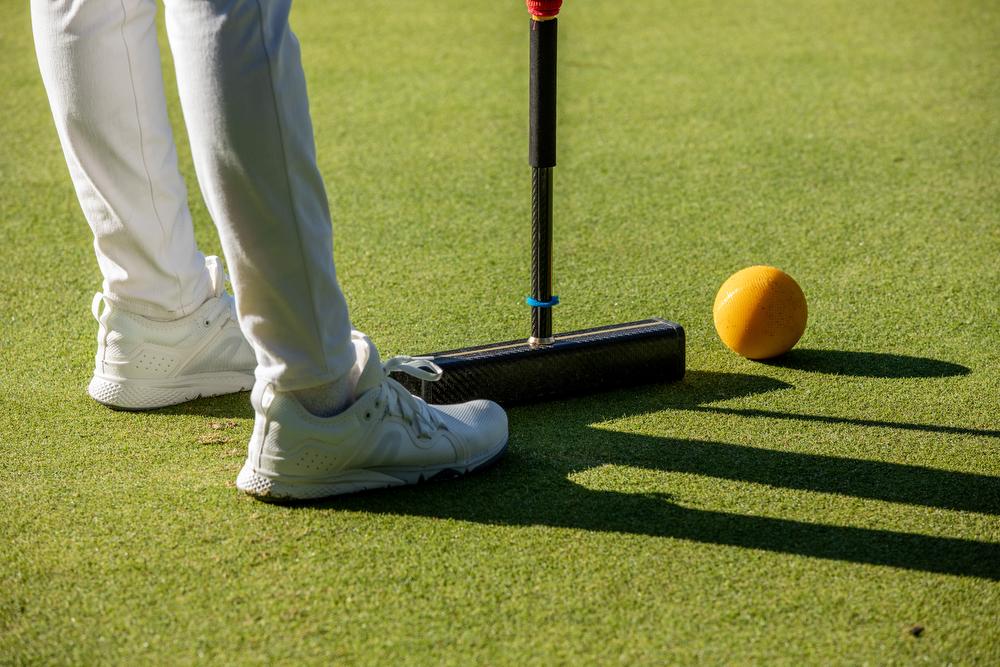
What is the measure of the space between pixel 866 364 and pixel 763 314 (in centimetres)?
25

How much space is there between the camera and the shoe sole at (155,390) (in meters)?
2.25

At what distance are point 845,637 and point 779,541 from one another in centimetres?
24

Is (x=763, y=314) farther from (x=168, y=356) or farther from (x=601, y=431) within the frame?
(x=168, y=356)

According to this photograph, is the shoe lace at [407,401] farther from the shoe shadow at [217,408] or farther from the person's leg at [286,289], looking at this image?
the shoe shadow at [217,408]

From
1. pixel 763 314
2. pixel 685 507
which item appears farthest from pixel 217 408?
pixel 763 314

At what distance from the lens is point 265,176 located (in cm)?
167

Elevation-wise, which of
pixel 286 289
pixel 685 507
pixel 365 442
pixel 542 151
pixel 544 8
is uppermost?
pixel 544 8

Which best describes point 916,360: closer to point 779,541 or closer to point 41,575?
point 779,541

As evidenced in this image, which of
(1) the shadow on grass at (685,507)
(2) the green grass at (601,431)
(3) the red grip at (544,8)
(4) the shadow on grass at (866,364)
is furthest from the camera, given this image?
(4) the shadow on grass at (866,364)

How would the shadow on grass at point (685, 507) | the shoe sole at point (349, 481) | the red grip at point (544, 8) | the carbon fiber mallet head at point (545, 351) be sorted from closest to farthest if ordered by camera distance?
the shadow on grass at point (685, 507)
the shoe sole at point (349, 481)
the red grip at point (544, 8)
the carbon fiber mallet head at point (545, 351)

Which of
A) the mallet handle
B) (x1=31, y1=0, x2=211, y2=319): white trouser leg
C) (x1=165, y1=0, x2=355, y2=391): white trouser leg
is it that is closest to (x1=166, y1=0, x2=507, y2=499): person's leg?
(x1=165, y1=0, x2=355, y2=391): white trouser leg

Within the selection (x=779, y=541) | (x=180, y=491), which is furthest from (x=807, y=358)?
(x=180, y=491)

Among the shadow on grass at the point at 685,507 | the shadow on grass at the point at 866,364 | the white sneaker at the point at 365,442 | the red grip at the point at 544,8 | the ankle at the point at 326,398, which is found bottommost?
the shadow on grass at the point at 685,507

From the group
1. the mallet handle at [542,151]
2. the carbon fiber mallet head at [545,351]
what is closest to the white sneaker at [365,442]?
the carbon fiber mallet head at [545,351]
